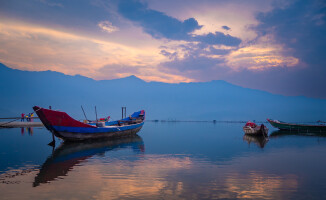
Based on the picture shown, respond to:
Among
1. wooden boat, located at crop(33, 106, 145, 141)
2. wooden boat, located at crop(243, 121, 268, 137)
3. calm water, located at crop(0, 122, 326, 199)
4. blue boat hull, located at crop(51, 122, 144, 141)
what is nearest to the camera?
calm water, located at crop(0, 122, 326, 199)

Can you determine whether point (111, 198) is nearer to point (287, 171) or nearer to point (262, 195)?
point (262, 195)

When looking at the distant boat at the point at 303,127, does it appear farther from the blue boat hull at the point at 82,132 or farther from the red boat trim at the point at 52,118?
the red boat trim at the point at 52,118

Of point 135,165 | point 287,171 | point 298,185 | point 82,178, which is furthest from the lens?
point 135,165

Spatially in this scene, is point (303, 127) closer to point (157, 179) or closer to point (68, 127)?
point (68, 127)

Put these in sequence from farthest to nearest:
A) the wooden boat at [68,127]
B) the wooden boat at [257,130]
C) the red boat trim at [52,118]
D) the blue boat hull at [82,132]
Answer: the wooden boat at [257,130], the blue boat hull at [82,132], the wooden boat at [68,127], the red boat trim at [52,118]

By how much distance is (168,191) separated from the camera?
9102mm

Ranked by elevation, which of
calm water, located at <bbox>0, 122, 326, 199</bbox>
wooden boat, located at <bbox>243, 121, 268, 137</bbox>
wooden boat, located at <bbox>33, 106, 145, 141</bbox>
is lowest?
calm water, located at <bbox>0, 122, 326, 199</bbox>

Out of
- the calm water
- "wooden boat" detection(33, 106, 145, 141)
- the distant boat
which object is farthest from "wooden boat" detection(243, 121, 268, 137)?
"wooden boat" detection(33, 106, 145, 141)

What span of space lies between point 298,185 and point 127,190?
744cm

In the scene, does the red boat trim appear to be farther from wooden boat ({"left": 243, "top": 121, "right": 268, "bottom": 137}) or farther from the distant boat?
the distant boat

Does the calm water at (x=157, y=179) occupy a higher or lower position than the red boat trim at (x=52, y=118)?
lower

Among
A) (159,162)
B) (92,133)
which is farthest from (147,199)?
(92,133)

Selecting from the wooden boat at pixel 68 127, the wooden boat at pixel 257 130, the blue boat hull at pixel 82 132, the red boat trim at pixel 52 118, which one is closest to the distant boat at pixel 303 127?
the wooden boat at pixel 257 130

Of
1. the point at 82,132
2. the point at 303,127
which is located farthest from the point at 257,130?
the point at 82,132
